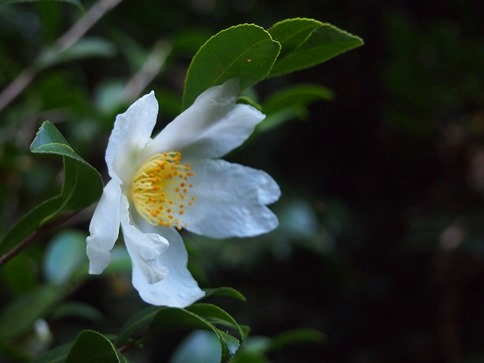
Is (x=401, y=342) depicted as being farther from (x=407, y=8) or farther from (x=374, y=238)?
(x=407, y=8)

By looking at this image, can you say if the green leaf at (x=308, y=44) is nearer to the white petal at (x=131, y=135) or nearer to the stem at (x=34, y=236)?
the white petal at (x=131, y=135)

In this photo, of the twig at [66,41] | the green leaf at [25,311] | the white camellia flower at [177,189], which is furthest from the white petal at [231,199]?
the twig at [66,41]

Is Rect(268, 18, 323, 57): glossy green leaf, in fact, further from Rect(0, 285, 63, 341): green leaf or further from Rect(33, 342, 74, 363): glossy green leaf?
Rect(0, 285, 63, 341): green leaf

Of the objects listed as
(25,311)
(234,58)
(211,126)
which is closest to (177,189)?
(211,126)

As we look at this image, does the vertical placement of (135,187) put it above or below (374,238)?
above

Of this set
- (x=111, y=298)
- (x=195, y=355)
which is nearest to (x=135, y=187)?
(x=195, y=355)

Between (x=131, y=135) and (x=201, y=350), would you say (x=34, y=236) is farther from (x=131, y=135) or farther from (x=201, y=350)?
(x=201, y=350)
